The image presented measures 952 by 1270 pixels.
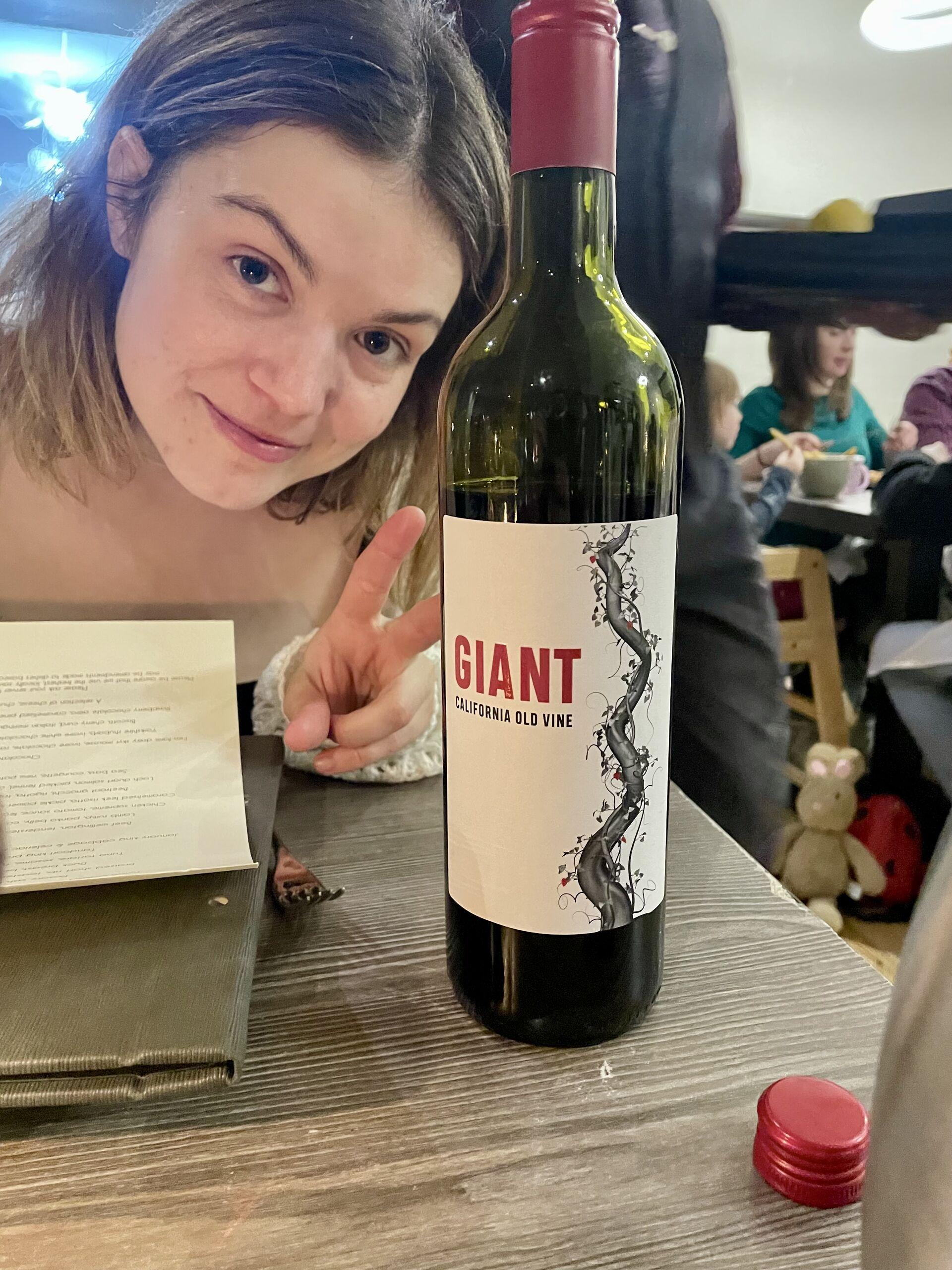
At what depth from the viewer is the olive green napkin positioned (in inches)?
12.7

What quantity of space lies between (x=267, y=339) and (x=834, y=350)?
1.83 ft

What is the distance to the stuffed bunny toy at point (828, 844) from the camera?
3.53 feet

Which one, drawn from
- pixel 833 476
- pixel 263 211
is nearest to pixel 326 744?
pixel 263 211

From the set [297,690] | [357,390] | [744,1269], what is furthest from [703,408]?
[744,1269]

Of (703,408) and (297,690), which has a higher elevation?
(703,408)

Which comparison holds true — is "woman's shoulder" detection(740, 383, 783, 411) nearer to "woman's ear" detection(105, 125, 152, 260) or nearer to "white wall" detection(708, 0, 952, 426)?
"white wall" detection(708, 0, 952, 426)

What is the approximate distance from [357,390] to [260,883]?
1.18 feet

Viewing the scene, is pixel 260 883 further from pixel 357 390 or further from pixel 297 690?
pixel 357 390

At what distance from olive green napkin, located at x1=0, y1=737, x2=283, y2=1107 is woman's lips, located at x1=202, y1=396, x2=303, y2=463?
0.29m

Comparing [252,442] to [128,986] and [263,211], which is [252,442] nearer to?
[263,211]

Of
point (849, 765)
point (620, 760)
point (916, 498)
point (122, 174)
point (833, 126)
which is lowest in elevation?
point (849, 765)

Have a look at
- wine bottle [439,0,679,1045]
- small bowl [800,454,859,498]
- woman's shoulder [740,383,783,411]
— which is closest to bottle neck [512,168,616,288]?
wine bottle [439,0,679,1045]

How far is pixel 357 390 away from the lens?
2.04 ft

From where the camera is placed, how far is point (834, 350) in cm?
82
